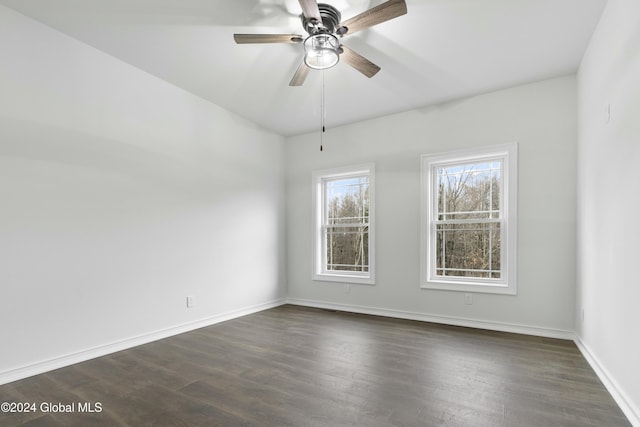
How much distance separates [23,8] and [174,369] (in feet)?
9.90

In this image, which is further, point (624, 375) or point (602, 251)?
point (602, 251)

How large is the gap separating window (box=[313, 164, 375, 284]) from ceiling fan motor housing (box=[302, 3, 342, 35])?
2392 mm

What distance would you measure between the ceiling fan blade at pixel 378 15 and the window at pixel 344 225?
2.45 metres

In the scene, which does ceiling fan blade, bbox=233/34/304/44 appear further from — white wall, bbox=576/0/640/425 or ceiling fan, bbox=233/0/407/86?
white wall, bbox=576/0/640/425

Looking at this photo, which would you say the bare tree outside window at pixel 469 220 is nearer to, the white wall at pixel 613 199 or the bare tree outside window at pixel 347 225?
the white wall at pixel 613 199

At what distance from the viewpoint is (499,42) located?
2885 millimetres

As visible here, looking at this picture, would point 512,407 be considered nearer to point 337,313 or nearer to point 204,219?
point 337,313

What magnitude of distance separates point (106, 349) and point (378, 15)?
355 cm

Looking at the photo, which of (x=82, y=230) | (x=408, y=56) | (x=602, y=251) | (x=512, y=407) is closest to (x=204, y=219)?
(x=82, y=230)

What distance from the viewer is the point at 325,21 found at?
2.46 meters

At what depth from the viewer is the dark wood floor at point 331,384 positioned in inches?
79.0

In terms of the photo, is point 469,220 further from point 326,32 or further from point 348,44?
point 326,32

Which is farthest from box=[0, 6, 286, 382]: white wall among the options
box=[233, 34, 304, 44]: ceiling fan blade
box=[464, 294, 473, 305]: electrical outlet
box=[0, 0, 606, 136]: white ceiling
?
box=[464, 294, 473, 305]: electrical outlet

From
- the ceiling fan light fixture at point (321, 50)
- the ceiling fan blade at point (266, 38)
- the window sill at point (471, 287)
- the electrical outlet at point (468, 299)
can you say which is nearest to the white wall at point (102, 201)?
the ceiling fan blade at point (266, 38)
